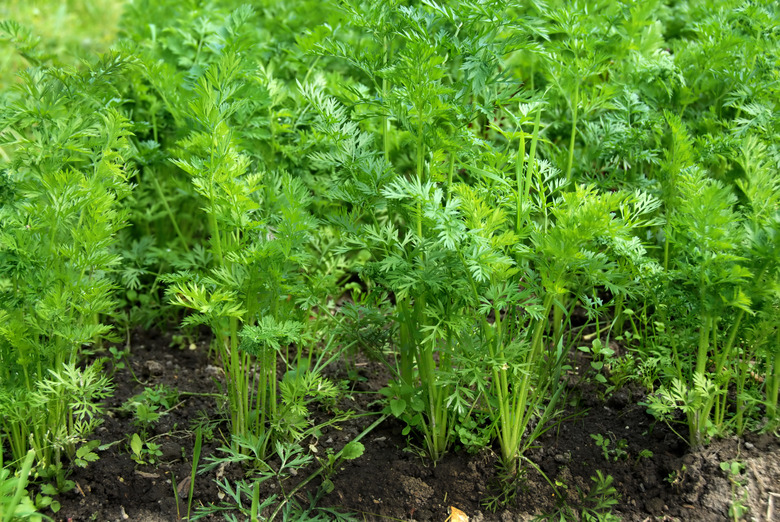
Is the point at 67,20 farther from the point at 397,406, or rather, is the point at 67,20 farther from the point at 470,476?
the point at 470,476

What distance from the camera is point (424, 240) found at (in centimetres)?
199

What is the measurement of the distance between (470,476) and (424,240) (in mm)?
771

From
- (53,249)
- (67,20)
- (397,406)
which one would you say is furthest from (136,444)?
(67,20)

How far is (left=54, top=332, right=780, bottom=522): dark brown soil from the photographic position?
2.10m

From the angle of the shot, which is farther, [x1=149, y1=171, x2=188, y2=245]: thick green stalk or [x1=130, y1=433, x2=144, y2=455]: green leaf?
[x1=149, y1=171, x2=188, y2=245]: thick green stalk

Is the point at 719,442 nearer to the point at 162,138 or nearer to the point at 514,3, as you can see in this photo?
the point at 514,3

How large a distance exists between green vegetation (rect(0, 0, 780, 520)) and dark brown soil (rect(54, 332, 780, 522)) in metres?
0.06

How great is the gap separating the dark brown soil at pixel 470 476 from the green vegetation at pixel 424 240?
0.06 metres

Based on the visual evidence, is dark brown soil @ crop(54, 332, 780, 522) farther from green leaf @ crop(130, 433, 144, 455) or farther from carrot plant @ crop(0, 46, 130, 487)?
carrot plant @ crop(0, 46, 130, 487)

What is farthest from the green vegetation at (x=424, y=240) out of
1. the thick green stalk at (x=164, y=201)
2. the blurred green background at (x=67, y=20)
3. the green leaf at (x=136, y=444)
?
the blurred green background at (x=67, y=20)

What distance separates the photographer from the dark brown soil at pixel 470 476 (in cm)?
210

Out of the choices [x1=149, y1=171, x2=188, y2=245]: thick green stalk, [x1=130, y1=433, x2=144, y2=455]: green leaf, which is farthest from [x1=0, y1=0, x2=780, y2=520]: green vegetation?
[x1=149, y1=171, x2=188, y2=245]: thick green stalk

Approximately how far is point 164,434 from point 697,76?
2.32m

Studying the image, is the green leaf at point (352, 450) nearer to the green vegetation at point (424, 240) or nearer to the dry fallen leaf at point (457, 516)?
the green vegetation at point (424, 240)
